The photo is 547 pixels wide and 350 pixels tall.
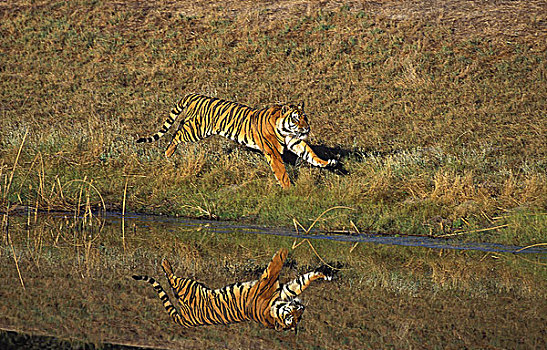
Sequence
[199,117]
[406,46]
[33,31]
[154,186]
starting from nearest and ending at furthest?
1. [154,186]
2. [199,117]
3. [406,46]
4. [33,31]

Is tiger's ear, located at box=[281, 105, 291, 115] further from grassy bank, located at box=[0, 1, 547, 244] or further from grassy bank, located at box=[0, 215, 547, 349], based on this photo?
grassy bank, located at box=[0, 215, 547, 349]

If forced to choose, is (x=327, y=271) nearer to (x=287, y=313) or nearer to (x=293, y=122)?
(x=287, y=313)

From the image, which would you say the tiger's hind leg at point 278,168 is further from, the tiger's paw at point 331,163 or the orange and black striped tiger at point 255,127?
the tiger's paw at point 331,163

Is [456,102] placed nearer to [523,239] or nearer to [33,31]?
[523,239]

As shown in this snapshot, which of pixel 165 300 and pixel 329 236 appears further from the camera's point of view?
pixel 329 236

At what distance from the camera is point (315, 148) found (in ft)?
48.0

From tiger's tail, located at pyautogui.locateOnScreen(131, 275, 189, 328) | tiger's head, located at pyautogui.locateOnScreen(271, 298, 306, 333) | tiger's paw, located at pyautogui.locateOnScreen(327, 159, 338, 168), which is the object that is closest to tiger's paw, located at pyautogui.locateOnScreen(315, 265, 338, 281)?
tiger's head, located at pyautogui.locateOnScreen(271, 298, 306, 333)

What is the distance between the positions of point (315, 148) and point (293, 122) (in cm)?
320

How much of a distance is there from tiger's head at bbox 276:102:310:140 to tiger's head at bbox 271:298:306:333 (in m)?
5.08

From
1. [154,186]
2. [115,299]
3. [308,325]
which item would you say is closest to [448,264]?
[308,325]

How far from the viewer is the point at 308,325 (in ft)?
19.7

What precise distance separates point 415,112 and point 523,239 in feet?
24.8

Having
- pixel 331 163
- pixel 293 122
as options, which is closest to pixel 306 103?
pixel 331 163

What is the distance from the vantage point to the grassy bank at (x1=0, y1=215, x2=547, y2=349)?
5734 mm
